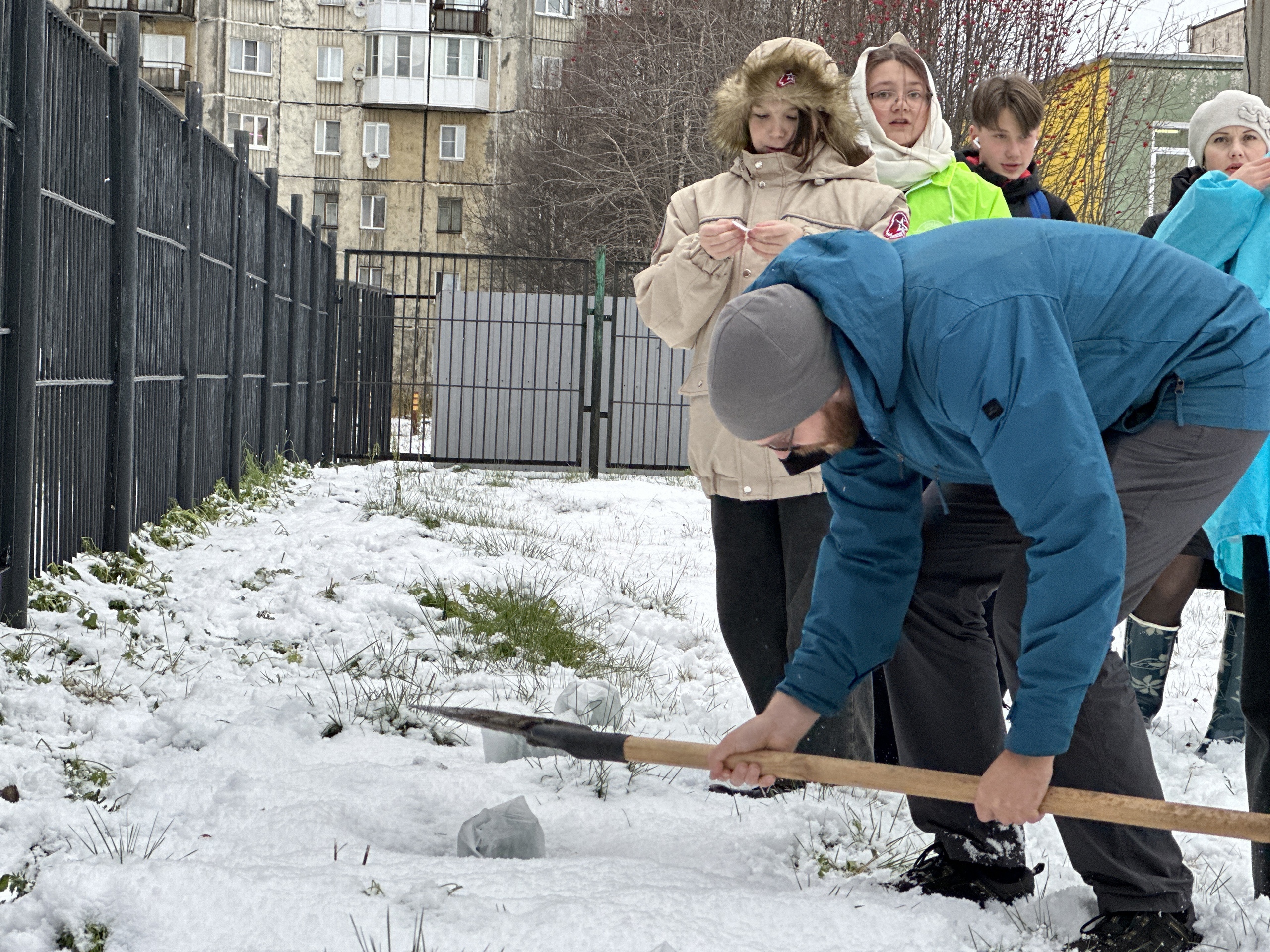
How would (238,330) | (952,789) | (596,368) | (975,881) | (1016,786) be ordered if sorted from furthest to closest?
1. (596,368)
2. (238,330)
3. (975,881)
4. (952,789)
5. (1016,786)

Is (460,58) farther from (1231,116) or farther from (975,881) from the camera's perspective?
(975,881)

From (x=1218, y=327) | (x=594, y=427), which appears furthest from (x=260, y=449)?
(x=1218, y=327)

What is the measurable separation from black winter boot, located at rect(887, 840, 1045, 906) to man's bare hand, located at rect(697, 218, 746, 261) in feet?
4.67

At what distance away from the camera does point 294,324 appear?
10.5 m

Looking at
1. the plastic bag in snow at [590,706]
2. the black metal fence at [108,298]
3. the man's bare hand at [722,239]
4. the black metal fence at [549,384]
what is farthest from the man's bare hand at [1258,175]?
the black metal fence at [549,384]

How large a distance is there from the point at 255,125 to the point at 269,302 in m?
31.7

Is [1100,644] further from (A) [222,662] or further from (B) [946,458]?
(A) [222,662]

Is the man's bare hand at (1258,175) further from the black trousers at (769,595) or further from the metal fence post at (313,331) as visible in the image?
the metal fence post at (313,331)

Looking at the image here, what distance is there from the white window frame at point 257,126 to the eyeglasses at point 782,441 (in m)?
39.0

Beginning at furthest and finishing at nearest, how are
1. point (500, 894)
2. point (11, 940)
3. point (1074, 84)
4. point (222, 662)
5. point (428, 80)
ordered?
point (428, 80), point (1074, 84), point (222, 662), point (500, 894), point (11, 940)

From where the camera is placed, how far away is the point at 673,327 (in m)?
3.05

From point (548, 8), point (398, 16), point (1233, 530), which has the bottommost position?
point (1233, 530)

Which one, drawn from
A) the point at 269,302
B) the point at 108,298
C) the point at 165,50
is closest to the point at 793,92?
the point at 108,298

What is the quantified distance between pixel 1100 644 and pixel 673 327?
1.49 meters
